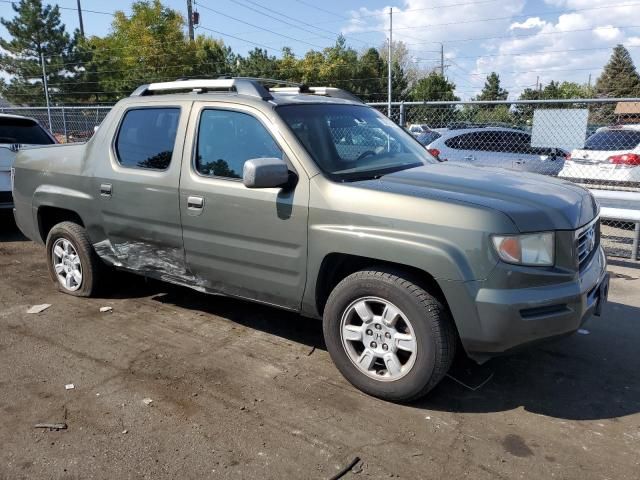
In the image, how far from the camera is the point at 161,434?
10.1 feet

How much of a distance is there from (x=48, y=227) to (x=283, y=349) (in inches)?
117

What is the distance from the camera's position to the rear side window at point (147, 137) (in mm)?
4305

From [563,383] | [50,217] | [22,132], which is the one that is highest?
[22,132]

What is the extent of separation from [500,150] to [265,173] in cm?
892

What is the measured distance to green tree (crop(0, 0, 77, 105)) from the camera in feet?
142

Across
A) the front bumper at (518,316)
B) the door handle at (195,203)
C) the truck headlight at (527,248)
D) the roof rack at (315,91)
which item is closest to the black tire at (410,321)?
the front bumper at (518,316)

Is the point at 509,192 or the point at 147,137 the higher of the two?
the point at 147,137

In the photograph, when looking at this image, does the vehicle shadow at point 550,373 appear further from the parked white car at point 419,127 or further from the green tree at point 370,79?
the green tree at point 370,79

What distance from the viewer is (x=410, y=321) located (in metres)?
3.20

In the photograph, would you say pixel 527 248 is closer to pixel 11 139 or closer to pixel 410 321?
pixel 410 321

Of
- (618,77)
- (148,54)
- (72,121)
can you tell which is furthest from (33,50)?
(618,77)

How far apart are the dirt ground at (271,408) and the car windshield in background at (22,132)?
414cm

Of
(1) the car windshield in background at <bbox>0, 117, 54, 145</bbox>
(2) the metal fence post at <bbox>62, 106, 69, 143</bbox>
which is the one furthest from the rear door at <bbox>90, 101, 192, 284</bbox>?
(2) the metal fence post at <bbox>62, 106, 69, 143</bbox>

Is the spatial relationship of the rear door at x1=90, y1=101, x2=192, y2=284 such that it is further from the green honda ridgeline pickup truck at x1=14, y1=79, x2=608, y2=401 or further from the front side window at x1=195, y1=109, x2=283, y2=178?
the front side window at x1=195, y1=109, x2=283, y2=178
